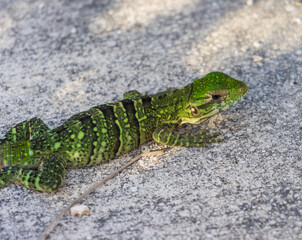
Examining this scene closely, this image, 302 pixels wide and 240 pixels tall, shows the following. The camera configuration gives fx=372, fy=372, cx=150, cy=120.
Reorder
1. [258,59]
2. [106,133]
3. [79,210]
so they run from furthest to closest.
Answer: [258,59] < [106,133] < [79,210]

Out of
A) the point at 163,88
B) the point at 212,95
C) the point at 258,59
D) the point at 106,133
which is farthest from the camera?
the point at 258,59

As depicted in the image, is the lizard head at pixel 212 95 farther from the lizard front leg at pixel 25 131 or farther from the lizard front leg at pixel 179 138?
the lizard front leg at pixel 25 131

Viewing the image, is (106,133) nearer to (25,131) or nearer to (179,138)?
(179,138)

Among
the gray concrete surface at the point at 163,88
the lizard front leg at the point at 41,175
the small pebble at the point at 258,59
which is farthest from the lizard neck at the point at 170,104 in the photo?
the small pebble at the point at 258,59

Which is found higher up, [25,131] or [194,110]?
[25,131]

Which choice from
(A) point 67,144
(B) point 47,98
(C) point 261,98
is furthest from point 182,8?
(A) point 67,144

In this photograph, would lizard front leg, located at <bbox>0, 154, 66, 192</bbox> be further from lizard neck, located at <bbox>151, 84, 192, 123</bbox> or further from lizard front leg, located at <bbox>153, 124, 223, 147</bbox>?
lizard neck, located at <bbox>151, 84, 192, 123</bbox>

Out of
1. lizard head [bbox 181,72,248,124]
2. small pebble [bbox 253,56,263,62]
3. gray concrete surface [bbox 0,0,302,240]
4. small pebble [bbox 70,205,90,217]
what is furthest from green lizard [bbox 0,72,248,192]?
small pebble [bbox 253,56,263,62]

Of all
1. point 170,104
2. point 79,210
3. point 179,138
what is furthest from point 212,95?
point 79,210
